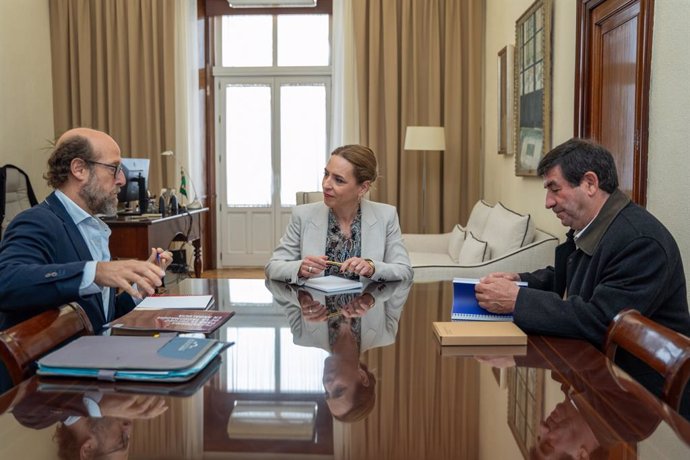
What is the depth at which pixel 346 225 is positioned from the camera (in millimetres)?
3182

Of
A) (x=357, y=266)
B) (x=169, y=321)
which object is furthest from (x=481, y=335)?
(x=357, y=266)

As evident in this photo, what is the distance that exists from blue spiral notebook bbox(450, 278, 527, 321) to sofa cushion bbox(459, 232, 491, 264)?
262 centimetres

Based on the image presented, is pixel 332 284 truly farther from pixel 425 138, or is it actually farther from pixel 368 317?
pixel 425 138

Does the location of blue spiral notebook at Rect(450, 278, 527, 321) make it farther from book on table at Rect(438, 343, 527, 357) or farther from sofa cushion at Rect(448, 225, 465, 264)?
sofa cushion at Rect(448, 225, 465, 264)

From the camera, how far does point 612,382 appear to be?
138 centimetres

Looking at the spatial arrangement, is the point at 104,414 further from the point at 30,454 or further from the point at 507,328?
the point at 507,328

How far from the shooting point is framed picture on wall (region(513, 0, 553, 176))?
4.64m

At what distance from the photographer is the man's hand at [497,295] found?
1.97 meters

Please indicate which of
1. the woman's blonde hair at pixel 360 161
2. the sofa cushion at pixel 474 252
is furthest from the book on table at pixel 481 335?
the sofa cushion at pixel 474 252

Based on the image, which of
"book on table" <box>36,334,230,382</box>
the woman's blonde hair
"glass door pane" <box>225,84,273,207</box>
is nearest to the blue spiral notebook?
"book on table" <box>36,334,230,382</box>

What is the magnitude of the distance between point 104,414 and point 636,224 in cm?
151

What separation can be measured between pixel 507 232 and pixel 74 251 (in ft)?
10.3

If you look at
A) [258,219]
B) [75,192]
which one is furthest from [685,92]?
[258,219]

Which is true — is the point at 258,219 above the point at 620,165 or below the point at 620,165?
below
